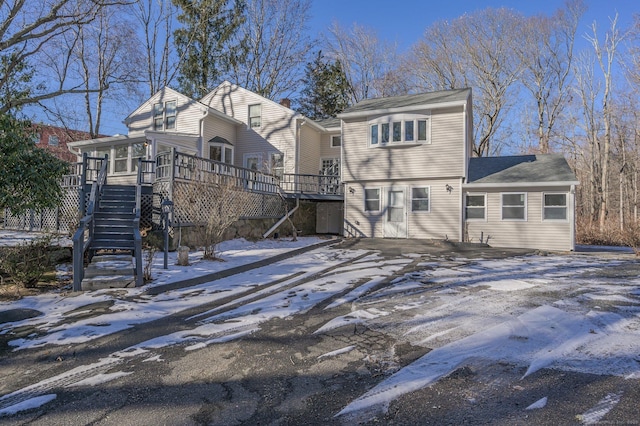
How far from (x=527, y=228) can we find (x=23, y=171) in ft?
47.1

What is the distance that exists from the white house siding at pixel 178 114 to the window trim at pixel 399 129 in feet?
28.0

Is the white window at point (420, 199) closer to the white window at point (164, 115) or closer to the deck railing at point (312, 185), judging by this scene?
the deck railing at point (312, 185)

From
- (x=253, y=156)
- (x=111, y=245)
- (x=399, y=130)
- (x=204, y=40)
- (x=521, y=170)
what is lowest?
(x=111, y=245)

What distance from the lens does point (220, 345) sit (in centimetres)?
379

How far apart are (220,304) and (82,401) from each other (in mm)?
2716

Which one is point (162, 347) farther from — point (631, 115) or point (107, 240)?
point (631, 115)

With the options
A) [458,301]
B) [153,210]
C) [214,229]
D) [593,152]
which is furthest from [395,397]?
[593,152]

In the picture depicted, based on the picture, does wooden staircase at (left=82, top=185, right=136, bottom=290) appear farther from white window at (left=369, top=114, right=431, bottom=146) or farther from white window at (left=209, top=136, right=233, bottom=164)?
white window at (left=369, top=114, right=431, bottom=146)

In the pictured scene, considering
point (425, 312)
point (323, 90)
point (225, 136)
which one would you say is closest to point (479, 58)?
point (323, 90)

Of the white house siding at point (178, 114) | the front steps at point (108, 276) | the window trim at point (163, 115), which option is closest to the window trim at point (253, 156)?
the white house siding at point (178, 114)

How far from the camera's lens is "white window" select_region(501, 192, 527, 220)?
1312 centimetres

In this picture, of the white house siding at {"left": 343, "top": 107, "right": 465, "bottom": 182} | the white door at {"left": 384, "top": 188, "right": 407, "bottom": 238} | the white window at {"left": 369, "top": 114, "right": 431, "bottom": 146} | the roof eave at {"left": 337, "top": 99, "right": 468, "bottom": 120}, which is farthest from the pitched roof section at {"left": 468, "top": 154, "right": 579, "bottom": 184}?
the roof eave at {"left": 337, "top": 99, "right": 468, "bottom": 120}

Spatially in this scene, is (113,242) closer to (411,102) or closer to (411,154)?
(411,154)

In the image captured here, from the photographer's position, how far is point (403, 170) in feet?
47.4
